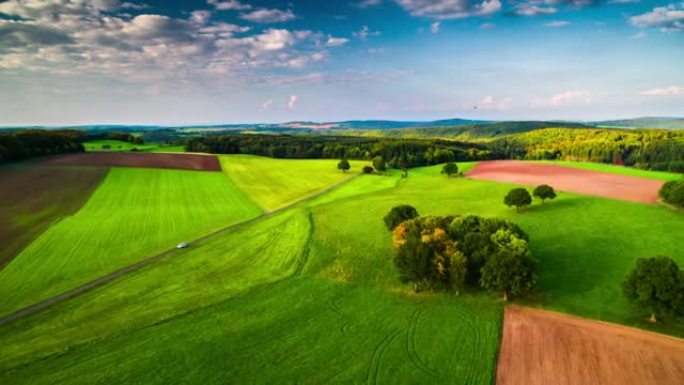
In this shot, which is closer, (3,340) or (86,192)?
(3,340)

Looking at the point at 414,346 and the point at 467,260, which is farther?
the point at 467,260

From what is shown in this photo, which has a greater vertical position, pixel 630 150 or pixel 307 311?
pixel 630 150

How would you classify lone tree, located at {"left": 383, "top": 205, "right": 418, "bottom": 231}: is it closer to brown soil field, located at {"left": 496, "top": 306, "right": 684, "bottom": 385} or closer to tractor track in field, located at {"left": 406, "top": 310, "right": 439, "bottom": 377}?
tractor track in field, located at {"left": 406, "top": 310, "right": 439, "bottom": 377}

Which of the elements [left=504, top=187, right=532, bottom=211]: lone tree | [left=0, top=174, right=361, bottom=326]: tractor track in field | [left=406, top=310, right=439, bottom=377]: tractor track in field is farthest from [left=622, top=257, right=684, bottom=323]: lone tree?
[left=0, top=174, right=361, bottom=326]: tractor track in field

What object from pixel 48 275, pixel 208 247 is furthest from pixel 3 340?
pixel 208 247

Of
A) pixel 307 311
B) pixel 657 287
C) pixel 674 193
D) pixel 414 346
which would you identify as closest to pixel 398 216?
pixel 307 311

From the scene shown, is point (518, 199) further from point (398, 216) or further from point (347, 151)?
point (347, 151)

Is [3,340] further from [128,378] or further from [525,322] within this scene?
[525,322]
